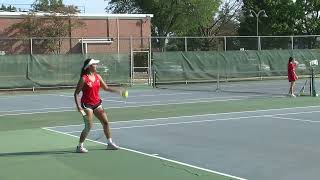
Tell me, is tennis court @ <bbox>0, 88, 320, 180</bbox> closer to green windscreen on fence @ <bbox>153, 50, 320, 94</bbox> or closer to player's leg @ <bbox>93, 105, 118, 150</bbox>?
player's leg @ <bbox>93, 105, 118, 150</bbox>

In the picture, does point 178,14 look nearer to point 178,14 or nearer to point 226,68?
point 178,14

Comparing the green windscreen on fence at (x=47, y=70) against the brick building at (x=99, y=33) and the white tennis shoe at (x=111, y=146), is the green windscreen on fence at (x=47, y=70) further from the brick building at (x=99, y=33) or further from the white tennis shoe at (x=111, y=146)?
the white tennis shoe at (x=111, y=146)

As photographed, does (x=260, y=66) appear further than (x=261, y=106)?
Yes

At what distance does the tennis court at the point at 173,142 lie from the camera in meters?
8.76

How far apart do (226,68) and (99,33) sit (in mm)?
16688

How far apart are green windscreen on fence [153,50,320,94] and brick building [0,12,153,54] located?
11.1 meters

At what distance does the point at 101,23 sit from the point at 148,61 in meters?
15.3

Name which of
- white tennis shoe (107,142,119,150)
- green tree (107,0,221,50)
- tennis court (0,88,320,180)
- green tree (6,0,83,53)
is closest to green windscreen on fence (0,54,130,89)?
tennis court (0,88,320,180)

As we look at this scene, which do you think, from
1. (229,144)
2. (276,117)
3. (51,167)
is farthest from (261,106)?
(51,167)

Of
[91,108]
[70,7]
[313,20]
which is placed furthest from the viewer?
[313,20]

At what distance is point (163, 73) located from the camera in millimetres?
33500

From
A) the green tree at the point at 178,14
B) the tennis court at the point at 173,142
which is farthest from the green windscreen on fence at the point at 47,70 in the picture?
the green tree at the point at 178,14

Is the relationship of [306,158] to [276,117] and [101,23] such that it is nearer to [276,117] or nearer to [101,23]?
[276,117]

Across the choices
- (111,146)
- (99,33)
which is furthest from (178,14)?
(111,146)
